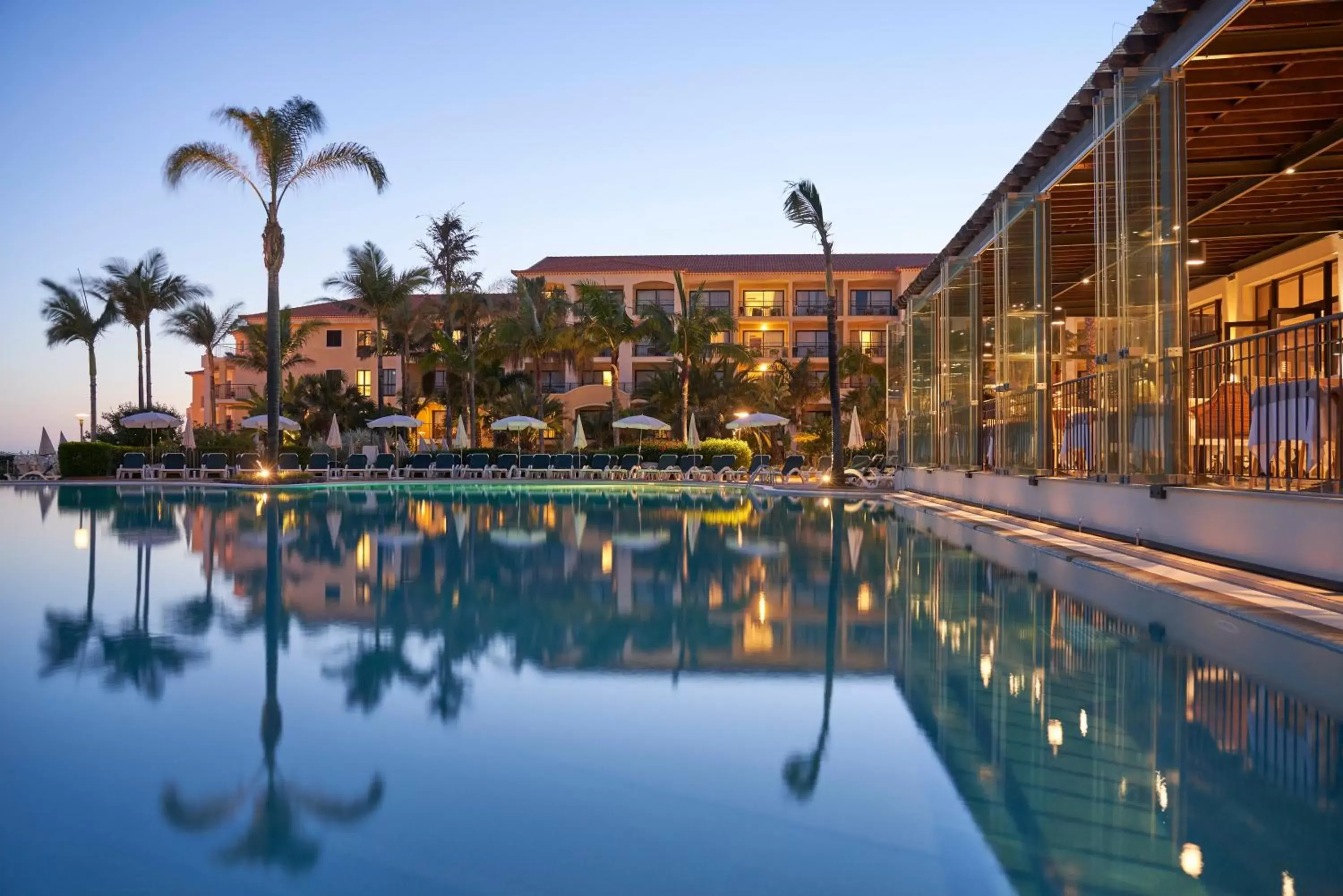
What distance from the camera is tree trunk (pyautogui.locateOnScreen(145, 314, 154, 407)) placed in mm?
36906

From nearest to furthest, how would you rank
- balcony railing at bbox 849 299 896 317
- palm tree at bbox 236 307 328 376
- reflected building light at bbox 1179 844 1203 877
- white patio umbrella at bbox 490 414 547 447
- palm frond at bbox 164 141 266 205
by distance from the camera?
reflected building light at bbox 1179 844 1203 877 → palm frond at bbox 164 141 266 205 → white patio umbrella at bbox 490 414 547 447 → palm tree at bbox 236 307 328 376 → balcony railing at bbox 849 299 896 317

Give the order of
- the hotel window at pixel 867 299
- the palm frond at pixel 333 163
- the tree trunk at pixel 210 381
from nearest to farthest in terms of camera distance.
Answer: the palm frond at pixel 333 163 < the tree trunk at pixel 210 381 < the hotel window at pixel 867 299

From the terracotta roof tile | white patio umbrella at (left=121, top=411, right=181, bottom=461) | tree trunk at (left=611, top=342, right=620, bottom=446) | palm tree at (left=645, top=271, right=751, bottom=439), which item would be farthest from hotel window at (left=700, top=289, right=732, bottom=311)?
white patio umbrella at (left=121, top=411, right=181, bottom=461)

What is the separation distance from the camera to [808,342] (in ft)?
169

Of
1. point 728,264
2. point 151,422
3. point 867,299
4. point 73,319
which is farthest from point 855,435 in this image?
point 73,319

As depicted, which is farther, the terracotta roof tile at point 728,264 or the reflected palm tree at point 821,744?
the terracotta roof tile at point 728,264

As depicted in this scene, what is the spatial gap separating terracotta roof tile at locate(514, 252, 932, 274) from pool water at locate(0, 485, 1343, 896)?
43.6 meters

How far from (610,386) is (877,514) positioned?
33815mm

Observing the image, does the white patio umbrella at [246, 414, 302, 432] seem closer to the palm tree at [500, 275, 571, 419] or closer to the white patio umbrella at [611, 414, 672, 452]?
the palm tree at [500, 275, 571, 419]

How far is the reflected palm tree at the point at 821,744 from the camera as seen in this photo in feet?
11.3

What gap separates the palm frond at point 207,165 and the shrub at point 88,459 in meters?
11.8

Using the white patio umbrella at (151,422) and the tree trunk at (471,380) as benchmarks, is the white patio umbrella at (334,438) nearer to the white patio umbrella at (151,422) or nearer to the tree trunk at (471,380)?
the tree trunk at (471,380)

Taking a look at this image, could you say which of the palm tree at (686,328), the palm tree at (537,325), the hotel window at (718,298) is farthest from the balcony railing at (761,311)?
the palm tree at (686,328)

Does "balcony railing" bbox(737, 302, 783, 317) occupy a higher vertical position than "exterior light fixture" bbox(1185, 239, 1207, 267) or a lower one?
higher
